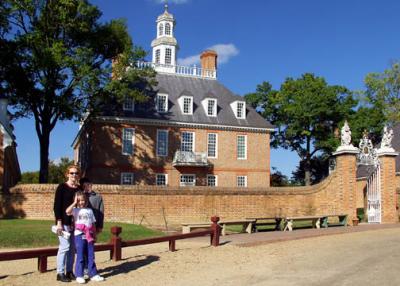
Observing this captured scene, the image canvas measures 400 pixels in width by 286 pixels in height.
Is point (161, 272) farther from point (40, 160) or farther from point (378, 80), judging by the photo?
point (378, 80)

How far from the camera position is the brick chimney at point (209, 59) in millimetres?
42719

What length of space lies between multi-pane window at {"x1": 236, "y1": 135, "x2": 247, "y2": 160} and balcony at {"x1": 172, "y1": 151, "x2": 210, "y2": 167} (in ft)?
10.0

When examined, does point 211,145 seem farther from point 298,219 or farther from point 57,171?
point 57,171

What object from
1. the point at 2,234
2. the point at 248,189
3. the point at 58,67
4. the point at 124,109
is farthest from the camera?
the point at 124,109

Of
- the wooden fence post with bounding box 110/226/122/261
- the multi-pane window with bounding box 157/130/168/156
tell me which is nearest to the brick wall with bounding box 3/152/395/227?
the wooden fence post with bounding box 110/226/122/261

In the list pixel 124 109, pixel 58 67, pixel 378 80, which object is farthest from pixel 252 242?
pixel 378 80

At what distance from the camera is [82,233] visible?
8383 mm

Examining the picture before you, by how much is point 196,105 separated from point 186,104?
111 centimetres

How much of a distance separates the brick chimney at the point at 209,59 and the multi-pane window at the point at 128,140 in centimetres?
1103

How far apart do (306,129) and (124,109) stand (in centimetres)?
1832

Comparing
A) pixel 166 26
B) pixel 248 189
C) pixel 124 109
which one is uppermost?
pixel 166 26

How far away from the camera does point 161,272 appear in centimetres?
941

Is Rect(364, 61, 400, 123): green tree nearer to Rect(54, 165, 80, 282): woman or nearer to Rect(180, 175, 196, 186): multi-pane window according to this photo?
Rect(180, 175, 196, 186): multi-pane window

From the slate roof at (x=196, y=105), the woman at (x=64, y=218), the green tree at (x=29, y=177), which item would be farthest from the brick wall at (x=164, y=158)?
the woman at (x=64, y=218)
